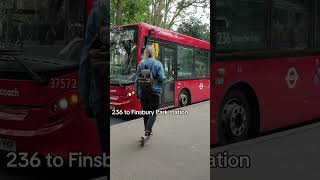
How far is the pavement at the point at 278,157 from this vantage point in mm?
4523

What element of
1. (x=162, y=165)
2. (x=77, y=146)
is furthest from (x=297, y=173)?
(x=77, y=146)

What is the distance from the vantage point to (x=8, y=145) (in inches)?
172

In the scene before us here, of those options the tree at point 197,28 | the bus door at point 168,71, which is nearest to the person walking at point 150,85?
the tree at point 197,28

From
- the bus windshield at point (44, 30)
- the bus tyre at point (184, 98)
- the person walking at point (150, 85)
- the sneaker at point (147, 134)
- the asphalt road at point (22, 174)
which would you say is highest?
the bus windshield at point (44, 30)

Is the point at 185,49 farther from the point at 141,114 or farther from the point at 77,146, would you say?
the point at 77,146

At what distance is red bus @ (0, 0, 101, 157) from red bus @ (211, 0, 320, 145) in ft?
4.38

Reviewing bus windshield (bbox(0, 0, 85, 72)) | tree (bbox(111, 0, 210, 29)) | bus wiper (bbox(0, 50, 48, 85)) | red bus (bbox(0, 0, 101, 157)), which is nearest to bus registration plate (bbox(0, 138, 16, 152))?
red bus (bbox(0, 0, 101, 157))

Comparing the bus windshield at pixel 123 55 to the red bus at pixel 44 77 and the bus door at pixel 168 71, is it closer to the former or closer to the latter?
the bus door at pixel 168 71

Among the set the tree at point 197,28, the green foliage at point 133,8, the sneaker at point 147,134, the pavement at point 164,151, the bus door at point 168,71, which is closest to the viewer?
the pavement at point 164,151

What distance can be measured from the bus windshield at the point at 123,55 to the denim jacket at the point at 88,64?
137 centimetres

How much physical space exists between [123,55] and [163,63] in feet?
1.91

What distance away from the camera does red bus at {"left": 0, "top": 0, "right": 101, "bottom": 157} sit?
4.02 meters

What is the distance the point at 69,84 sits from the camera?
408cm

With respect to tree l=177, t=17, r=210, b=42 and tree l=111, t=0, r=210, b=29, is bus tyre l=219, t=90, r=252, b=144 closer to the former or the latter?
tree l=177, t=17, r=210, b=42
